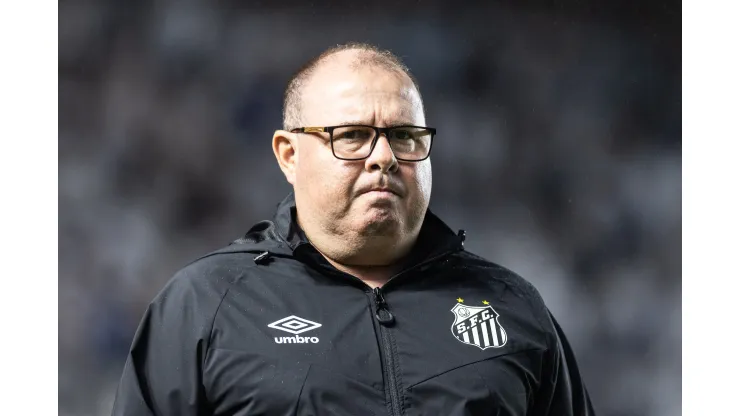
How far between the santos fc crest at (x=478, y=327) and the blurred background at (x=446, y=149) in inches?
59.5

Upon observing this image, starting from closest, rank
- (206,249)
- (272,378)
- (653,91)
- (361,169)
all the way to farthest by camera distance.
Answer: (272,378)
(361,169)
(206,249)
(653,91)

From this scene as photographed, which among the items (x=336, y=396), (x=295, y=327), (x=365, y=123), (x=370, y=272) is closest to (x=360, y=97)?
(x=365, y=123)

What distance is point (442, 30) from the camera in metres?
3.56

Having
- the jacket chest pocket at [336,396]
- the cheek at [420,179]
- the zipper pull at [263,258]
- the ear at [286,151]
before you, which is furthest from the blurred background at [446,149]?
the jacket chest pocket at [336,396]

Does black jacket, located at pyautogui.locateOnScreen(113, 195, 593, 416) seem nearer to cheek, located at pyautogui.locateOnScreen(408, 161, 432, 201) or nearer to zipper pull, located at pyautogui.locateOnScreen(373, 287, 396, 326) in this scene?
zipper pull, located at pyautogui.locateOnScreen(373, 287, 396, 326)

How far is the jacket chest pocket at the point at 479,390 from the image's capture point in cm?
179

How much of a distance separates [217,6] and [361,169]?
173 cm

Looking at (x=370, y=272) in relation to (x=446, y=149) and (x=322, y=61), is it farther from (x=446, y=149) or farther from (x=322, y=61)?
(x=446, y=149)

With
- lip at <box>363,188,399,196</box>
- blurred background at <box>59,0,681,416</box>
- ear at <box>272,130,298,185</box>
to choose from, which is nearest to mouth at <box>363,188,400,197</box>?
lip at <box>363,188,399,196</box>

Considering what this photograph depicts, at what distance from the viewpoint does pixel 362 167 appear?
75.0 inches

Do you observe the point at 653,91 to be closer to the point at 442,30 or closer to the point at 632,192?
the point at 632,192

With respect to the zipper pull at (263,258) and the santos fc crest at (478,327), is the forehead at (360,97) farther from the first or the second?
the santos fc crest at (478,327)

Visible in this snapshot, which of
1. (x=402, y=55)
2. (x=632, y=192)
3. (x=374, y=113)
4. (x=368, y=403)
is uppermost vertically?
(x=402, y=55)

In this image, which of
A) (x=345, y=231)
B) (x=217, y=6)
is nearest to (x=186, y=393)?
(x=345, y=231)
